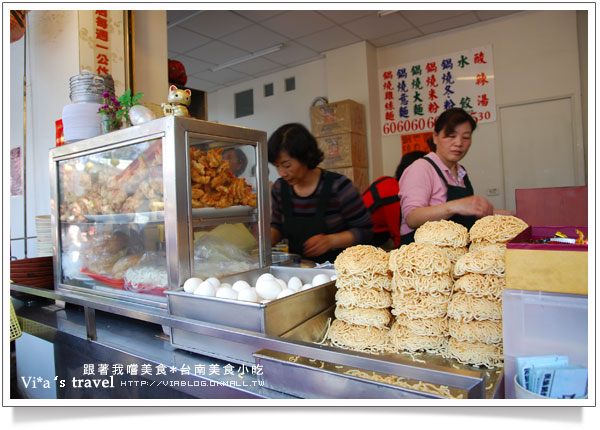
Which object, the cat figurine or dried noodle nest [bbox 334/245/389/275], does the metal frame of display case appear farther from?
dried noodle nest [bbox 334/245/389/275]

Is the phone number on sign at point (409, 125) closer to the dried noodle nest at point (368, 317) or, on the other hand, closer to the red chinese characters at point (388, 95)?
the red chinese characters at point (388, 95)

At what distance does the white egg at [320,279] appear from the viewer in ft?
3.71

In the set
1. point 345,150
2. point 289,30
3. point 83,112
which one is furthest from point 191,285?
point 289,30

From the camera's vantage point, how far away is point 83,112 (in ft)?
5.15

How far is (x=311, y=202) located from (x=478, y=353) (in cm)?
149

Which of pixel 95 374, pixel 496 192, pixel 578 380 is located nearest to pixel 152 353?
pixel 95 374

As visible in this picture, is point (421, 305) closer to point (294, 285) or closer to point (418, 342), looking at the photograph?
point (418, 342)

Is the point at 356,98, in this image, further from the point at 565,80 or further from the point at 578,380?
the point at 578,380

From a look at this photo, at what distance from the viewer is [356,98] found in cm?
493

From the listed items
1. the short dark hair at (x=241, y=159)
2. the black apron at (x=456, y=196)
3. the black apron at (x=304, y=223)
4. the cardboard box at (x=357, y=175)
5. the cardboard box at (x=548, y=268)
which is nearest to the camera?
the cardboard box at (x=548, y=268)

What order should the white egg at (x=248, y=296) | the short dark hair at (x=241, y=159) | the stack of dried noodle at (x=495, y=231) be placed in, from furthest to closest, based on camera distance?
the short dark hair at (x=241, y=159) → the white egg at (x=248, y=296) → the stack of dried noodle at (x=495, y=231)

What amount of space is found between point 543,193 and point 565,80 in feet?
9.52

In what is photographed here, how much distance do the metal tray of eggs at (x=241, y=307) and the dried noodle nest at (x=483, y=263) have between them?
0.39 m

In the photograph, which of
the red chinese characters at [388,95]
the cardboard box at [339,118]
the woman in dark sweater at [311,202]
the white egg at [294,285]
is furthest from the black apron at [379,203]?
the red chinese characters at [388,95]
